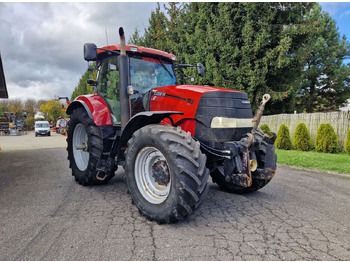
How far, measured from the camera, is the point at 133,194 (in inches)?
131

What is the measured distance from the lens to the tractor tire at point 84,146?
14.4 ft

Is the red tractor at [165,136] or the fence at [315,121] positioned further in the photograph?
the fence at [315,121]

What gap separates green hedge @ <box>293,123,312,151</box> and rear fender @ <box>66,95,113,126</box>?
9522 mm

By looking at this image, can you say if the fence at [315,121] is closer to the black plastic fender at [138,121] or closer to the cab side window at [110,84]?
the black plastic fender at [138,121]

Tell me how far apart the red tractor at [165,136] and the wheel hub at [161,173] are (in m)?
0.01

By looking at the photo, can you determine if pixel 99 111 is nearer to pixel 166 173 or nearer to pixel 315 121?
pixel 166 173

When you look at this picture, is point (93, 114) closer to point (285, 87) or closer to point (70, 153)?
point (70, 153)

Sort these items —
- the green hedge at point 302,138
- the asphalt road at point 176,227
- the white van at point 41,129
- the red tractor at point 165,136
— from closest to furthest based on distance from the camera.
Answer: the asphalt road at point 176,227, the red tractor at point 165,136, the green hedge at point 302,138, the white van at point 41,129

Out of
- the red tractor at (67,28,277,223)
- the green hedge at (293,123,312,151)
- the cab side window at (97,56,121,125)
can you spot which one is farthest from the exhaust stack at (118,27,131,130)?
the green hedge at (293,123,312,151)

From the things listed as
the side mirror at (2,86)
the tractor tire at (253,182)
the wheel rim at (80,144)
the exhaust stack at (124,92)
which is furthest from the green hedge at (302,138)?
the side mirror at (2,86)

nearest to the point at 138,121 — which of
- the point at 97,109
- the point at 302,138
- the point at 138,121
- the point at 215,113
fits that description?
the point at 138,121

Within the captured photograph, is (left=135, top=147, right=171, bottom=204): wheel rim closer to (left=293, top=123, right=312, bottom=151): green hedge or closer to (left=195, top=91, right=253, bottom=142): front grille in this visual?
(left=195, top=91, right=253, bottom=142): front grille

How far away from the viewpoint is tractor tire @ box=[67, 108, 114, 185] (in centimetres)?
440

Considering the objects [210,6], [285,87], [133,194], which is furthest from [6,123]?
[133,194]
